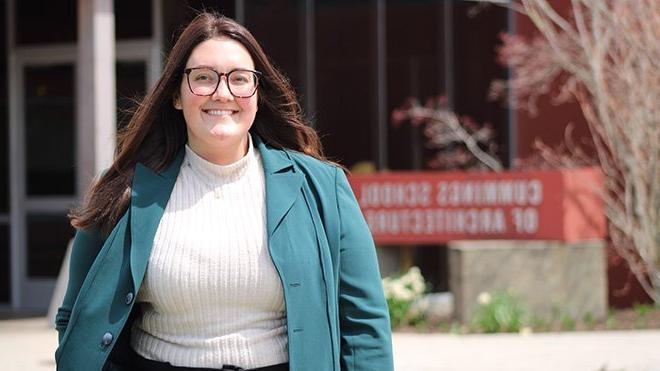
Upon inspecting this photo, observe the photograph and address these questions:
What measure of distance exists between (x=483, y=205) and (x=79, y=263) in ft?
27.7

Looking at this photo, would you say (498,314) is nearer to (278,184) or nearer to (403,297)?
(403,297)

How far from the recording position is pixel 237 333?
2844mm

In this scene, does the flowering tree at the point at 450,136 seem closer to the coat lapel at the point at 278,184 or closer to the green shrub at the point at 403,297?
the green shrub at the point at 403,297

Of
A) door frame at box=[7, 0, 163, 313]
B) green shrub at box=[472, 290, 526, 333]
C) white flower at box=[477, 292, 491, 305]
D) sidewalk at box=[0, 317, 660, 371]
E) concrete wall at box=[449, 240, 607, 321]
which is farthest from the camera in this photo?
door frame at box=[7, 0, 163, 313]

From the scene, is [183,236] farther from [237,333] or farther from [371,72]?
[371,72]

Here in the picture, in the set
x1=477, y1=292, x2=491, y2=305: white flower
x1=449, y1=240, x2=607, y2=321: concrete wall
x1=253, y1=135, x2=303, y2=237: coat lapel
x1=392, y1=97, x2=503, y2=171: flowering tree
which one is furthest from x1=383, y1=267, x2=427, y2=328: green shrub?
x1=253, y1=135, x2=303, y2=237: coat lapel

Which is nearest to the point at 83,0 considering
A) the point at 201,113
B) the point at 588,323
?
the point at 588,323

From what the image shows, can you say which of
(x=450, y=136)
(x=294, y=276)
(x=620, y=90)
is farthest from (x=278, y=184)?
(x=450, y=136)

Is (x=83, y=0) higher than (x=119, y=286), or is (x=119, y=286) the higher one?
(x=83, y=0)

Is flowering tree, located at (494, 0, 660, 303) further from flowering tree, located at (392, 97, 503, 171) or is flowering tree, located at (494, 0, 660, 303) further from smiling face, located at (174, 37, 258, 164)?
smiling face, located at (174, 37, 258, 164)

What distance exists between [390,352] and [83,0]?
27.0ft

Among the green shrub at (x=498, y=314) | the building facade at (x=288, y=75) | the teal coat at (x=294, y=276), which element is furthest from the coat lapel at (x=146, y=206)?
the building facade at (x=288, y=75)

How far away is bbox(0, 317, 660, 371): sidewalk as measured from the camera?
26.7 ft

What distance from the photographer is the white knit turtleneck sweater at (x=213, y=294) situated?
9.27 feet
